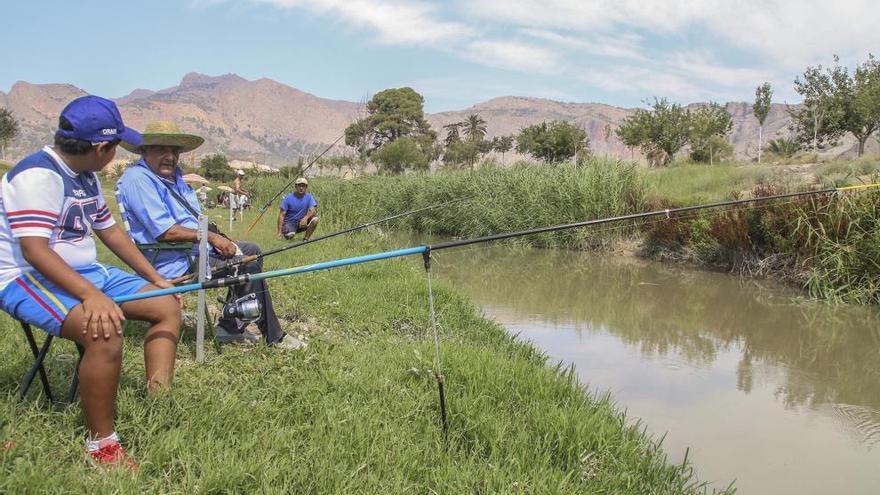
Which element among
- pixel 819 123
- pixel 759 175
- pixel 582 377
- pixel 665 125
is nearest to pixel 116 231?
pixel 582 377

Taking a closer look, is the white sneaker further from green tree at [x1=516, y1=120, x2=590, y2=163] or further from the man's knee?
green tree at [x1=516, y1=120, x2=590, y2=163]

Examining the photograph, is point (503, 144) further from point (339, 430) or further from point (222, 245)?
point (339, 430)

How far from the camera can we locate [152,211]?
396 cm

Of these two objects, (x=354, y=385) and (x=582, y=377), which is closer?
(x=354, y=385)

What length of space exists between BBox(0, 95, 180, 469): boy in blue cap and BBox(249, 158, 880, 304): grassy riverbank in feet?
27.1

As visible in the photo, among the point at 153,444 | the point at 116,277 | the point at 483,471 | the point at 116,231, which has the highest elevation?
the point at 116,231

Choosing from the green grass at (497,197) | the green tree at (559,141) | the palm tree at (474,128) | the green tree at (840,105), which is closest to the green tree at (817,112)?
the green tree at (840,105)

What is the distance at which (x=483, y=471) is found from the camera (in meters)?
2.67

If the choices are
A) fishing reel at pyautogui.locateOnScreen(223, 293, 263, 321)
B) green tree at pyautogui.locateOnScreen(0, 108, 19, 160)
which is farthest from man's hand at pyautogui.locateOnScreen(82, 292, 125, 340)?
green tree at pyautogui.locateOnScreen(0, 108, 19, 160)

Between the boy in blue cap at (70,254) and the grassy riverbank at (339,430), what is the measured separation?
0.23 metres

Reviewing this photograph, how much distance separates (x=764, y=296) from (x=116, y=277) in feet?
27.4

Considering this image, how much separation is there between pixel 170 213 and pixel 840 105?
39984 millimetres

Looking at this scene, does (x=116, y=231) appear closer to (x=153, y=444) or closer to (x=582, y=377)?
(x=153, y=444)

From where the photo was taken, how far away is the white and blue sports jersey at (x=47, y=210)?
2291 mm
